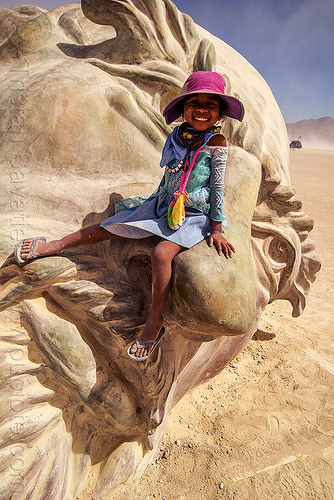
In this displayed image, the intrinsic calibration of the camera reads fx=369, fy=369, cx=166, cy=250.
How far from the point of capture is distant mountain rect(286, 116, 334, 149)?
85.2 meters

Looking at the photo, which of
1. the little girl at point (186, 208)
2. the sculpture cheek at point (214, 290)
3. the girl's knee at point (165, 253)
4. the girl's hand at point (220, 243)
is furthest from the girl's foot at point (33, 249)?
the girl's hand at point (220, 243)

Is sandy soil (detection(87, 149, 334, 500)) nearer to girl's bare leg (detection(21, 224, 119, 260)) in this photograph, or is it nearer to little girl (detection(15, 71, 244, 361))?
little girl (detection(15, 71, 244, 361))

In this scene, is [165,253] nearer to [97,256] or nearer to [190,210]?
[190,210]

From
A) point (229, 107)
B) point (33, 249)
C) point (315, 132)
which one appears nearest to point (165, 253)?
point (33, 249)

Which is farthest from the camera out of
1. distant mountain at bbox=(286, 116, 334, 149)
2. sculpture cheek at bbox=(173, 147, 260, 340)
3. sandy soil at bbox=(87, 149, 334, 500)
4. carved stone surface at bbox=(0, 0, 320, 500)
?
distant mountain at bbox=(286, 116, 334, 149)

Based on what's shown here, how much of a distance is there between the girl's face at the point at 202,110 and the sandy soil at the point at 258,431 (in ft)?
6.10

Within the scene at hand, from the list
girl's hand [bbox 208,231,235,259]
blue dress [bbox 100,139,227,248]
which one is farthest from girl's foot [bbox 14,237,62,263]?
girl's hand [bbox 208,231,235,259]

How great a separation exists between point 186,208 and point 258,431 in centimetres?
165

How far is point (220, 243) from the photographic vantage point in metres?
1.54

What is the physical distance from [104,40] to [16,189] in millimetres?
1178

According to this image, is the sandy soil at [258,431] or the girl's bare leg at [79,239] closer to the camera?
the girl's bare leg at [79,239]

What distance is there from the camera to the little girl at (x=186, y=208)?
5.05ft

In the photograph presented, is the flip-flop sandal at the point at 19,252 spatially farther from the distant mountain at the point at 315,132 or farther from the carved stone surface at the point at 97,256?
the distant mountain at the point at 315,132

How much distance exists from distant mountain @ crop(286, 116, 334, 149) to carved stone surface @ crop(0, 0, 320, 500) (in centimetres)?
8900
